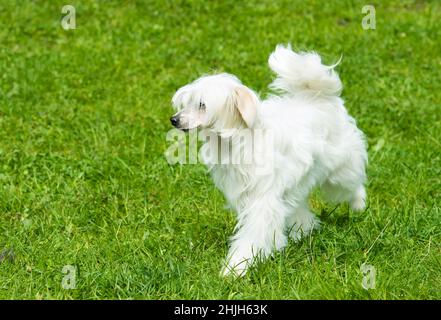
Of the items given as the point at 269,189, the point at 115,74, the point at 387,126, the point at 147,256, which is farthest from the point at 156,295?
the point at 115,74

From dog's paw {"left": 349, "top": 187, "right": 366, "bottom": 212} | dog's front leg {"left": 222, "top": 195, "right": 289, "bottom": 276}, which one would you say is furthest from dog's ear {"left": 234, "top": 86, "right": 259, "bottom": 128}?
dog's paw {"left": 349, "top": 187, "right": 366, "bottom": 212}

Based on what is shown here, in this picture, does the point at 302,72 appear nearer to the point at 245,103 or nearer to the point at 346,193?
the point at 245,103

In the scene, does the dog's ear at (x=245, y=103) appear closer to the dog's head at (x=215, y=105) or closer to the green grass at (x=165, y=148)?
the dog's head at (x=215, y=105)

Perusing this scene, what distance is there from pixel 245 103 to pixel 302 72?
0.77 meters

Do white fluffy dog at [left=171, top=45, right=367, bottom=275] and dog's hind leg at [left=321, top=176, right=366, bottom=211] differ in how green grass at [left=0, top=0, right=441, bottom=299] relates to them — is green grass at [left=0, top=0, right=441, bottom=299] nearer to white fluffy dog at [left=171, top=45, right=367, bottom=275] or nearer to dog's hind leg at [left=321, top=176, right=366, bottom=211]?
dog's hind leg at [left=321, top=176, right=366, bottom=211]

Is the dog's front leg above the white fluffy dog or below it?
below

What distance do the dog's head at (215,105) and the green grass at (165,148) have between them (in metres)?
0.81

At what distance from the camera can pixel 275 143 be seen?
477 centimetres

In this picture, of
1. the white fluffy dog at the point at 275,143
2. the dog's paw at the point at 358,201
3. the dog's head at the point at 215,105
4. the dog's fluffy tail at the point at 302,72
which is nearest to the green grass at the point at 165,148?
the dog's paw at the point at 358,201

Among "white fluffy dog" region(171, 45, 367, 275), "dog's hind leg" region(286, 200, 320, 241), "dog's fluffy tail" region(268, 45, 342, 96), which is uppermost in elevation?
"dog's fluffy tail" region(268, 45, 342, 96)

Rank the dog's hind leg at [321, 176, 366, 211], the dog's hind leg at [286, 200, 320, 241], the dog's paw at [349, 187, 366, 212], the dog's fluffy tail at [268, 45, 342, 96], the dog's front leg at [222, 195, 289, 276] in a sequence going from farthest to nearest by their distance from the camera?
the dog's paw at [349, 187, 366, 212] → the dog's hind leg at [321, 176, 366, 211] → the dog's hind leg at [286, 200, 320, 241] → the dog's fluffy tail at [268, 45, 342, 96] → the dog's front leg at [222, 195, 289, 276]

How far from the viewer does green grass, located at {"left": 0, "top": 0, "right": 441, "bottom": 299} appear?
14.9ft

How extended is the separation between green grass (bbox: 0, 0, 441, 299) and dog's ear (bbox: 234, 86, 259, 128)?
0.85m

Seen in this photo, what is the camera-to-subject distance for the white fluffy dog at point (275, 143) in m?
4.59
